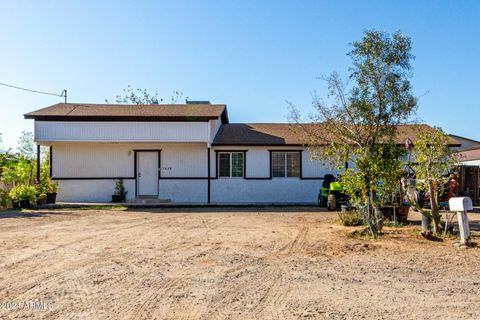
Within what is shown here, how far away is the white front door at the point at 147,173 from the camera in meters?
18.9

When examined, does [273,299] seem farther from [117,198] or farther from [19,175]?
[19,175]

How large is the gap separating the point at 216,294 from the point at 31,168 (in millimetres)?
15531

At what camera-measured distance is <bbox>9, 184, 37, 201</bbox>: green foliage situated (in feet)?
52.1

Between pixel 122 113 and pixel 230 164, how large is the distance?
5540 mm

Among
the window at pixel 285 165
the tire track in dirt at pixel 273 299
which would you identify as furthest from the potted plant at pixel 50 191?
the tire track in dirt at pixel 273 299

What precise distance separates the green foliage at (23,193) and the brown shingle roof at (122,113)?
3.37 m

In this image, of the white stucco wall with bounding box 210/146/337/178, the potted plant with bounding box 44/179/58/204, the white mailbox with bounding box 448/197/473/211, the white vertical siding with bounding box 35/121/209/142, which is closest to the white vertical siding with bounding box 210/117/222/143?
the white vertical siding with bounding box 35/121/209/142

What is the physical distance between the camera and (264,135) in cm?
1991

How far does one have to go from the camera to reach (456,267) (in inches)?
241

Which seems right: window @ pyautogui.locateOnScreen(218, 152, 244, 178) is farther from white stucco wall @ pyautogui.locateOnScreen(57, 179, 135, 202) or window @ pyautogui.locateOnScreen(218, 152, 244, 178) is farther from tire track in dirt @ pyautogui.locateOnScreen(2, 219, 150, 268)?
tire track in dirt @ pyautogui.locateOnScreen(2, 219, 150, 268)

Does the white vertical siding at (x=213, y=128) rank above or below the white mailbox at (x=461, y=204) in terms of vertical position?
above

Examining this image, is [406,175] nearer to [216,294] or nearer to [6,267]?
[216,294]

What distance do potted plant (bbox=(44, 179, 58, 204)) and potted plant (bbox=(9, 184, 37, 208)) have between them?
96 centimetres

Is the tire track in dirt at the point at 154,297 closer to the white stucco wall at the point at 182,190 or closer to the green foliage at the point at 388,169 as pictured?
the green foliage at the point at 388,169
